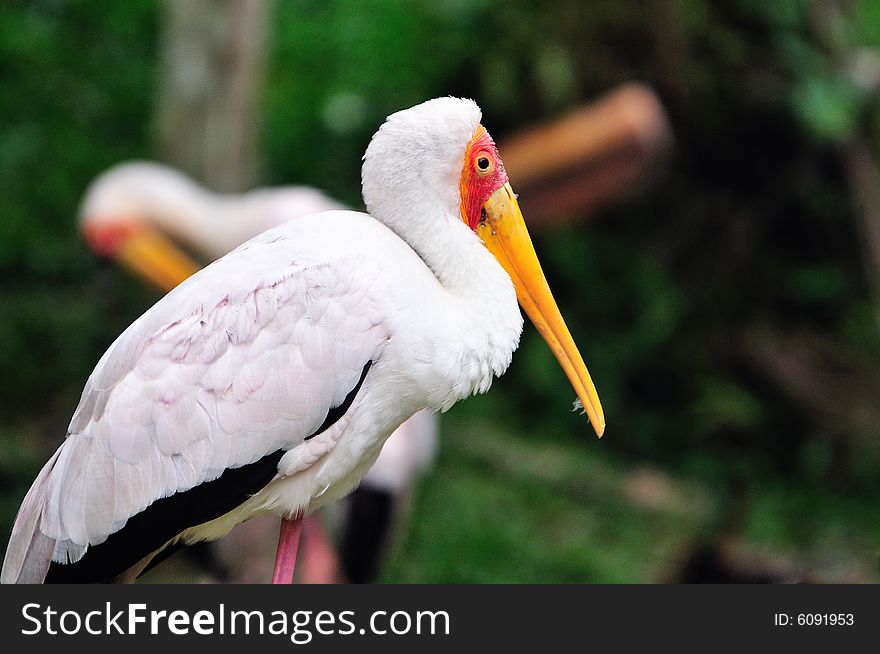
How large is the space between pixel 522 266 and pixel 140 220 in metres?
3.54

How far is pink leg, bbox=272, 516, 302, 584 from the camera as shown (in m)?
2.61

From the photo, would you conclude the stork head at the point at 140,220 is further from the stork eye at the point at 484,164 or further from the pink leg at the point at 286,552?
the stork eye at the point at 484,164

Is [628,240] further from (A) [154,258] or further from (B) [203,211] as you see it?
(A) [154,258]

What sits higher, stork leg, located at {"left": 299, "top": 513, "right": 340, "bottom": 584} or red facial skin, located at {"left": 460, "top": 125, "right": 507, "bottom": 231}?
red facial skin, located at {"left": 460, "top": 125, "right": 507, "bottom": 231}

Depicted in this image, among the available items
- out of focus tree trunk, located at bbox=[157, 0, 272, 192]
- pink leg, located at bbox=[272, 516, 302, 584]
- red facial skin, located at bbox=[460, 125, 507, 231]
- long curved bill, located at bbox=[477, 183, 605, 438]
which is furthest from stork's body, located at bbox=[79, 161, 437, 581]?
red facial skin, located at bbox=[460, 125, 507, 231]

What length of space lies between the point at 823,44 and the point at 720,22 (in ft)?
1.97

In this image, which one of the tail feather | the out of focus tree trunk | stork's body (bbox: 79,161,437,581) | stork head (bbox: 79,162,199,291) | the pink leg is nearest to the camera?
the tail feather

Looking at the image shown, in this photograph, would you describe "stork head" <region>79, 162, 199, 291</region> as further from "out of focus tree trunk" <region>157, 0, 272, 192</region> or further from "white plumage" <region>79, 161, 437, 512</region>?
"out of focus tree trunk" <region>157, 0, 272, 192</region>

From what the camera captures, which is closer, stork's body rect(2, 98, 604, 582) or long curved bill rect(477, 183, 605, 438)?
stork's body rect(2, 98, 604, 582)

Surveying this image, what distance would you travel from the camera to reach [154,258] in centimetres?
578

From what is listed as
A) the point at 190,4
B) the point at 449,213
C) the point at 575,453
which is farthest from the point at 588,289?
the point at 449,213

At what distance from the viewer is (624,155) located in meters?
5.10

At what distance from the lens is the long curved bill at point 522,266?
8.23 feet

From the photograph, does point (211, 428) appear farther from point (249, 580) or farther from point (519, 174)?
point (519, 174)
